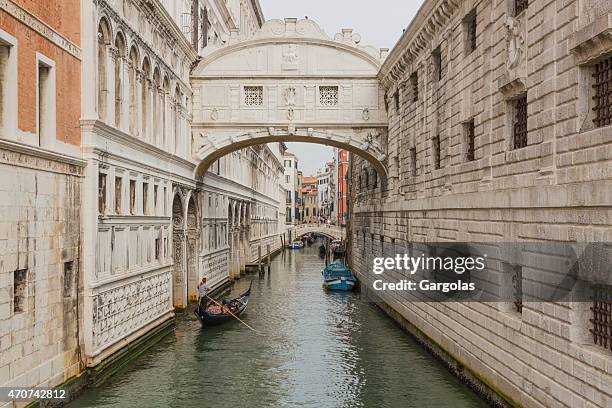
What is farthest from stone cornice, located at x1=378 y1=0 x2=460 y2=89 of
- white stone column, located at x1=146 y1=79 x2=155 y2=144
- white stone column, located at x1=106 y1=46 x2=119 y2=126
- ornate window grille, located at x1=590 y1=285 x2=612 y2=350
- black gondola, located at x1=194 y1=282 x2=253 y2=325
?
black gondola, located at x1=194 y1=282 x2=253 y2=325

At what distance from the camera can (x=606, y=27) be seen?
295 inches

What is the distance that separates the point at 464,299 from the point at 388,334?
546cm

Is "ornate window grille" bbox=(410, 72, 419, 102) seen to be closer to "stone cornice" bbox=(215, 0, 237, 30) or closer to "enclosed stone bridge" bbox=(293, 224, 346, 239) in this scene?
"stone cornice" bbox=(215, 0, 237, 30)

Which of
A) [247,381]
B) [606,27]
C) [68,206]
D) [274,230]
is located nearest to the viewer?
[606,27]

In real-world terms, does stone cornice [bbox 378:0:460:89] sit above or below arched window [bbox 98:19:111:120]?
above

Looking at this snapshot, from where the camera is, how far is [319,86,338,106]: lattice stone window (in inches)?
870

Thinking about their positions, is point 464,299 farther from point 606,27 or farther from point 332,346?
point 606,27

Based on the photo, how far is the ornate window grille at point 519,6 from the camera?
1038 centimetres

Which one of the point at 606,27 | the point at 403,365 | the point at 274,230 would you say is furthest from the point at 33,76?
the point at 274,230

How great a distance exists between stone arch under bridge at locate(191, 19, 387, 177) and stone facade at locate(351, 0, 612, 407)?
383 cm

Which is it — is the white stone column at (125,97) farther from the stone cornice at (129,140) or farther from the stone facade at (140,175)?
the stone cornice at (129,140)

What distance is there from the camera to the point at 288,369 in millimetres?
14906

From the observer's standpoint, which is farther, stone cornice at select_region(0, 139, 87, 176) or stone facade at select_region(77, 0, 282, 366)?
stone facade at select_region(77, 0, 282, 366)

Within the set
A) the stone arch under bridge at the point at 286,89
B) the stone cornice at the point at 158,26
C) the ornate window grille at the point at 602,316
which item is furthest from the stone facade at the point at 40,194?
the stone arch under bridge at the point at 286,89
